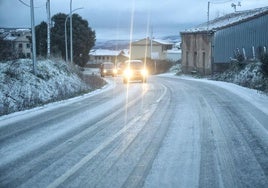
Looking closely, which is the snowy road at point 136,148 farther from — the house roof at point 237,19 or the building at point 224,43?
the house roof at point 237,19

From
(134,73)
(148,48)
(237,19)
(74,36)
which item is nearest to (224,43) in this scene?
(237,19)

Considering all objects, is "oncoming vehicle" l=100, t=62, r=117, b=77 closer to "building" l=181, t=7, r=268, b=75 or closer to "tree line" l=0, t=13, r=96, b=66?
"building" l=181, t=7, r=268, b=75

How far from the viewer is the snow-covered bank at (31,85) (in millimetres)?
18062

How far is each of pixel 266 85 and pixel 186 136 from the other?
17.2 meters

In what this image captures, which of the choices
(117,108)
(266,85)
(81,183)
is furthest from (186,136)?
(266,85)

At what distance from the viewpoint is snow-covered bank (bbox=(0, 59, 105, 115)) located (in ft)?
59.3

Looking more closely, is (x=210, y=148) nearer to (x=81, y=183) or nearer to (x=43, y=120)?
(x=81, y=183)

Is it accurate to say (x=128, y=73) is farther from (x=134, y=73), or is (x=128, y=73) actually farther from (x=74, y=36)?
(x=74, y=36)

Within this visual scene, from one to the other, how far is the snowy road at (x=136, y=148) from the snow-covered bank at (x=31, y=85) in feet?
9.29

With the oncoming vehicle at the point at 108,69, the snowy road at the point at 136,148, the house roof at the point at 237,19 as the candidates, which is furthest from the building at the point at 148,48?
the snowy road at the point at 136,148

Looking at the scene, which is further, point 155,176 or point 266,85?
point 266,85

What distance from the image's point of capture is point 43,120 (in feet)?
44.7

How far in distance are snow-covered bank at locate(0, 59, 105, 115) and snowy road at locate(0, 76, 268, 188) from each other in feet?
9.29

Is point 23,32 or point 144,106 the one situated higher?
point 23,32
